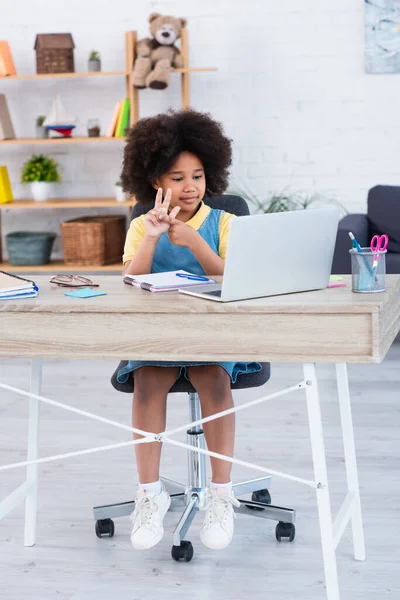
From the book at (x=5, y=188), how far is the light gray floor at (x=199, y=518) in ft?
5.13

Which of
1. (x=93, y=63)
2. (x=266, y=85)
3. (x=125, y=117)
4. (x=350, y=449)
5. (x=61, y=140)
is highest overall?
(x=93, y=63)

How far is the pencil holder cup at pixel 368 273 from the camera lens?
5.81 ft

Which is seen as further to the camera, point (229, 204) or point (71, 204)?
point (71, 204)

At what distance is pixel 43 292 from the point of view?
1.92 meters

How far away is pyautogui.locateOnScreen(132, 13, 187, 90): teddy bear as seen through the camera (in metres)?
4.62

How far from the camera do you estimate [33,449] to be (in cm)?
215

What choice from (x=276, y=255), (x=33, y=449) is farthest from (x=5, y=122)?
(x=276, y=255)

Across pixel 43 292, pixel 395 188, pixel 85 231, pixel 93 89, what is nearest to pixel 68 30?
pixel 93 89

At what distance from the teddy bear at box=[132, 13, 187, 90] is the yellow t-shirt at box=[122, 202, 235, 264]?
99.3 inches

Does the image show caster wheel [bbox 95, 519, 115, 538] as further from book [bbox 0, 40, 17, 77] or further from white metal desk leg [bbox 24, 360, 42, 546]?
book [bbox 0, 40, 17, 77]

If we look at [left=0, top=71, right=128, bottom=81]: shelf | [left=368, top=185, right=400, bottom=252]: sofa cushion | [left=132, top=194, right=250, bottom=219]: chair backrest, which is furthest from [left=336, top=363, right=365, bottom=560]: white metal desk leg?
[left=0, top=71, right=128, bottom=81]: shelf

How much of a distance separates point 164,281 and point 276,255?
11.8 inches

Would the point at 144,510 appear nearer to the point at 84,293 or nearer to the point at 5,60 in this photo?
the point at 84,293

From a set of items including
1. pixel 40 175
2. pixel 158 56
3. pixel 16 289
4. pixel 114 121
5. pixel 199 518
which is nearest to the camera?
pixel 16 289
